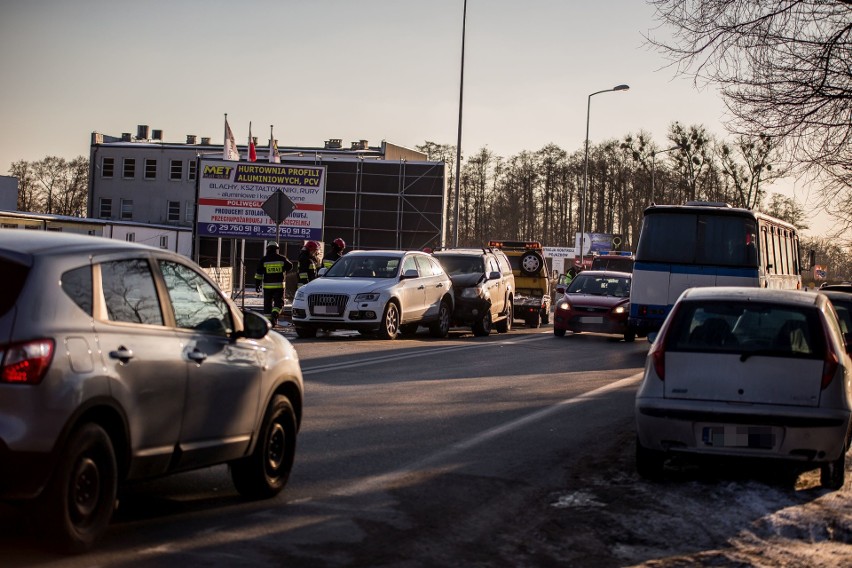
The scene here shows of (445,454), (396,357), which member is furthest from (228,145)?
(445,454)

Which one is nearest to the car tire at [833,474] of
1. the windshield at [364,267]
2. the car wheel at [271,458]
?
the car wheel at [271,458]

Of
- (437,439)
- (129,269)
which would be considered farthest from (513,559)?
(437,439)

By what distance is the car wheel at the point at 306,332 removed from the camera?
22.9m

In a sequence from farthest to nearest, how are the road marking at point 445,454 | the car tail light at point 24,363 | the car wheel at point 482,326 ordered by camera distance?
the car wheel at point 482,326 < the road marking at point 445,454 < the car tail light at point 24,363

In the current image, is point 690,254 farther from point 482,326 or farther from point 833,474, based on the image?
point 833,474

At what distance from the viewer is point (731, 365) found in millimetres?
8648

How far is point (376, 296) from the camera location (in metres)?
22.5

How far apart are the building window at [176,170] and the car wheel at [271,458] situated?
282 ft

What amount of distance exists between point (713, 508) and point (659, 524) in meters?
0.73

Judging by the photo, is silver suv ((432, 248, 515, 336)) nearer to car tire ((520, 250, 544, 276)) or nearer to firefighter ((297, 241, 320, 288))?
firefighter ((297, 241, 320, 288))

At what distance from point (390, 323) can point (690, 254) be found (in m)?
6.15

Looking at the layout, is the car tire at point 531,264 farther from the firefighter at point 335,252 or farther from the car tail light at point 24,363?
the car tail light at point 24,363

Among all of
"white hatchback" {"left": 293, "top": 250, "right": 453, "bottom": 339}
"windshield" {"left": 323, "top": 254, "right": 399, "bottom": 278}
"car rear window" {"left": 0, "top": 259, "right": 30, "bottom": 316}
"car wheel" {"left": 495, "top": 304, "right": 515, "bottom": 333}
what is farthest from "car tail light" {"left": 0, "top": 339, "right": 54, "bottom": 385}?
"car wheel" {"left": 495, "top": 304, "right": 515, "bottom": 333}

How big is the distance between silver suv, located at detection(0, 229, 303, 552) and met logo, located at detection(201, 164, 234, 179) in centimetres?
3292
